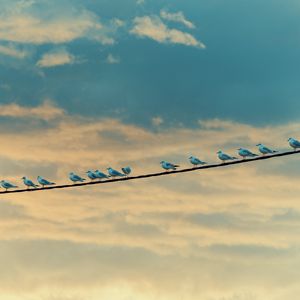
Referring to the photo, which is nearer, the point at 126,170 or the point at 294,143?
the point at 294,143

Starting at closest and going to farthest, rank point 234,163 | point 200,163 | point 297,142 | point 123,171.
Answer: point 234,163 → point 297,142 → point 200,163 → point 123,171

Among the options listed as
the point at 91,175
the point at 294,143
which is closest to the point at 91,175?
the point at 91,175

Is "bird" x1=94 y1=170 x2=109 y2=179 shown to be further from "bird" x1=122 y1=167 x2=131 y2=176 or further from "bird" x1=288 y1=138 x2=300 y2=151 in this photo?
"bird" x1=288 y1=138 x2=300 y2=151

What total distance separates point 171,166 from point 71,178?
1162 cm

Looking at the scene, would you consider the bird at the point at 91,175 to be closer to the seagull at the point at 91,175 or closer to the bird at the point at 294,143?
the seagull at the point at 91,175

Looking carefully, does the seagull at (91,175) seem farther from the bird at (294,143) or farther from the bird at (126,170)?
the bird at (294,143)

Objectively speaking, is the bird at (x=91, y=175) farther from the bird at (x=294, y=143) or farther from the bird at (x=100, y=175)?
the bird at (x=294, y=143)

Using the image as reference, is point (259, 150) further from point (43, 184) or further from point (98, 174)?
point (43, 184)

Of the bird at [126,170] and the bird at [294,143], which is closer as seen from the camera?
the bird at [294,143]

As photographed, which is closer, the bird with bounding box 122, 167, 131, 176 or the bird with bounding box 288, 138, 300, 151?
the bird with bounding box 288, 138, 300, 151

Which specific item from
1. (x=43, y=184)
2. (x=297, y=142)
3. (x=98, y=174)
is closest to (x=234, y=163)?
(x=297, y=142)

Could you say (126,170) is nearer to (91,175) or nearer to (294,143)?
(91,175)

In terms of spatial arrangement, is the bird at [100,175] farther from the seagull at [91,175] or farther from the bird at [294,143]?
the bird at [294,143]

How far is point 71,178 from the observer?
93562mm
